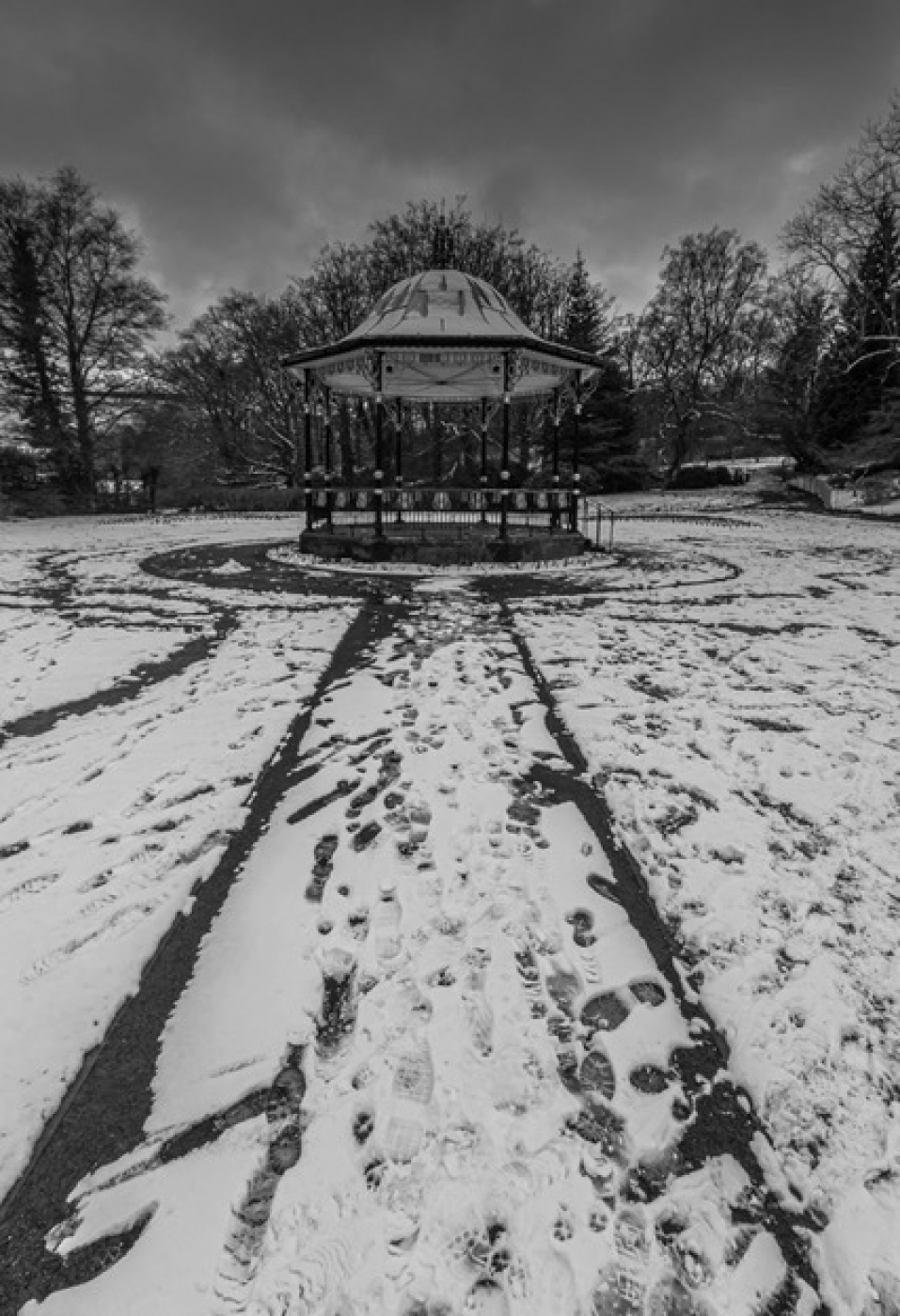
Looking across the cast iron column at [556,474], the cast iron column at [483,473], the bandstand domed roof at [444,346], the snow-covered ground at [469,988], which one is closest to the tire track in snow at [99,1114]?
the snow-covered ground at [469,988]

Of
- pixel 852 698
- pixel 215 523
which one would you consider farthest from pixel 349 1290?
pixel 215 523

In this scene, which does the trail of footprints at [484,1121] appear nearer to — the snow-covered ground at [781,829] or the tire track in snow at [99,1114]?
the snow-covered ground at [781,829]

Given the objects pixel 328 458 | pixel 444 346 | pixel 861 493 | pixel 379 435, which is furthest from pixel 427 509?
pixel 861 493

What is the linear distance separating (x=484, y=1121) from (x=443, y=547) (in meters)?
10.5

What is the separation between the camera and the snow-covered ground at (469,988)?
1.46 m

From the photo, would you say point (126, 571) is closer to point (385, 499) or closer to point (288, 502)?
point (385, 499)

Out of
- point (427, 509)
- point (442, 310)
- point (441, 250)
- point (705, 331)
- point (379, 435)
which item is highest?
point (705, 331)

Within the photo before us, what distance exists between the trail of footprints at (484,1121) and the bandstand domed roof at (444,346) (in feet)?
33.4

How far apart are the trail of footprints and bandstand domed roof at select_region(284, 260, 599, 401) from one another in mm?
10182

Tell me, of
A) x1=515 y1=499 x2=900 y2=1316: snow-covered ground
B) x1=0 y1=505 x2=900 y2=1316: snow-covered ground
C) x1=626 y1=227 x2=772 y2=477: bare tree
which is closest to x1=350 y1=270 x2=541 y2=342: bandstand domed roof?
x1=515 y1=499 x2=900 y2=1316: snow-covered ground

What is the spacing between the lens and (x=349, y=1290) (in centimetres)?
137

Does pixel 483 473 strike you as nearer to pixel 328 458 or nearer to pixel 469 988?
pixel 328 458

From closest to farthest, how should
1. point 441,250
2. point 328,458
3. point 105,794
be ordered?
point 105,794, point 328,458, point 441,250

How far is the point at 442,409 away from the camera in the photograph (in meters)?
30.0
